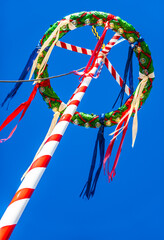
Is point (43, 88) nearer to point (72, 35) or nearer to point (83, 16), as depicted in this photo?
point (83, 16)

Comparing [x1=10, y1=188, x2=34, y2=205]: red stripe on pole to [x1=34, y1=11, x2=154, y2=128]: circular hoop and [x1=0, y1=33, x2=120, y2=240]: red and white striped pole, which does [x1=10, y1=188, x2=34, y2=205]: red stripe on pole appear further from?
[x1=34, y1=11, x2=154, y2=128]: circular hoop

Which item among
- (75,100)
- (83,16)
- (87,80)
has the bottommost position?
(75,100)

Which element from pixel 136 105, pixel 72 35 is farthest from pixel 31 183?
pixel 72 35

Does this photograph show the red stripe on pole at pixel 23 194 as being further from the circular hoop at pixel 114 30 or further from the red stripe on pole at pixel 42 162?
the circular hoop at pixel 114 30

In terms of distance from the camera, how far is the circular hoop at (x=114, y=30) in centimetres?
136

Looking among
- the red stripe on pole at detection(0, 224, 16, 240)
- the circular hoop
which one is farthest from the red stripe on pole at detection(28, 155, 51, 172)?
the circular hoop

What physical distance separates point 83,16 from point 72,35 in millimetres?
837

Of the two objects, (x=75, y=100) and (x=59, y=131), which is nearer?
(x=59, y=131)

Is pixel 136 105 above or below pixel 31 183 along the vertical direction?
above

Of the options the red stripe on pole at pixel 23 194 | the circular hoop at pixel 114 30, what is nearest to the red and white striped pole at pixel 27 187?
the red stripe on pole at pixel 23 194

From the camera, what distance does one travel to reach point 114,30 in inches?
53.6

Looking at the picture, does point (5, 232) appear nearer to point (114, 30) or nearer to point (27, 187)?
point (27, 187)

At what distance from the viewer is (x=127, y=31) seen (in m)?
1.36

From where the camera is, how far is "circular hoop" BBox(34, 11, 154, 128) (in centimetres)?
136
